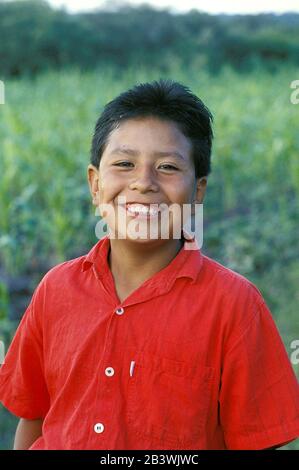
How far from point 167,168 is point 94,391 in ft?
1.38

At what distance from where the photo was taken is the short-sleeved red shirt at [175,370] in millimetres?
1365

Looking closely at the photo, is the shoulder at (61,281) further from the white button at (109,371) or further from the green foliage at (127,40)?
the green foliage at (127,40)

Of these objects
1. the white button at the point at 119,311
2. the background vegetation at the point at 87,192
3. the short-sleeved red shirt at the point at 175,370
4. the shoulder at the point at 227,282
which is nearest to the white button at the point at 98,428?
the short-sleeved red shirt at the point at 175,370

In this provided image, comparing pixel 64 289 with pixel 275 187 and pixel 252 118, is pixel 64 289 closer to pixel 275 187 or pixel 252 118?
pixel 275 187

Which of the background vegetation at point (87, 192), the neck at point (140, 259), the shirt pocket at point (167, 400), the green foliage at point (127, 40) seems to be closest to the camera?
the shirt pocket at point (167, 400)

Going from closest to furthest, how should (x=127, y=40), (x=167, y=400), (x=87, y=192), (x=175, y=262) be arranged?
(x=167, y=400) < (x=175, y=262) < (x=87, y=192) < (x=127, y=40)

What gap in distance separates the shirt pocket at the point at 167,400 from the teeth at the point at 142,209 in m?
0.25

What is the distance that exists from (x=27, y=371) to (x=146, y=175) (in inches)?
18.8

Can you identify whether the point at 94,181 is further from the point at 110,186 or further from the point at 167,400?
the point at 167,400

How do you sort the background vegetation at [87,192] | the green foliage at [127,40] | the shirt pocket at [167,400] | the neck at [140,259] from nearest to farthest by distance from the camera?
the shirt pocket at [167,400] < the neck at [140,259] < the background vegetation at [87,192] < the green foliage at [127,40]

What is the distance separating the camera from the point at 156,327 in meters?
1.39

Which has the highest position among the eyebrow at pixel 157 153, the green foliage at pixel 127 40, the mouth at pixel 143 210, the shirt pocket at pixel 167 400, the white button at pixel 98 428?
the green foliage at pixel 127 40

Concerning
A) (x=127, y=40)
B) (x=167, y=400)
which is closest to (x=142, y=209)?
(x=167, y=400)

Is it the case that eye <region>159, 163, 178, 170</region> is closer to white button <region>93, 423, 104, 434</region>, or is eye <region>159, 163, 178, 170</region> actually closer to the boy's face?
the boy's face
